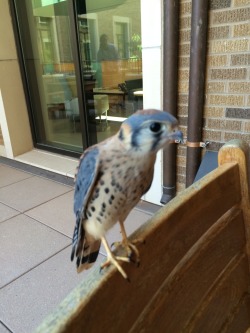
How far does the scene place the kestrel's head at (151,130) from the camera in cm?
51

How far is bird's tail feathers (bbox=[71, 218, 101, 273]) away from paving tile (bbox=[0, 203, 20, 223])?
1645mm

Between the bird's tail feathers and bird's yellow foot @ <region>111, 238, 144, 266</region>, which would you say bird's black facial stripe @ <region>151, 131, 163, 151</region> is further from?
the bird's tail feathers

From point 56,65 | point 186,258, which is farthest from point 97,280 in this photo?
point 56,65

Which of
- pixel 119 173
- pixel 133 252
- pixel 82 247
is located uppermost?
pixel 119 173

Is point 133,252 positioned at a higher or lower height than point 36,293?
higher

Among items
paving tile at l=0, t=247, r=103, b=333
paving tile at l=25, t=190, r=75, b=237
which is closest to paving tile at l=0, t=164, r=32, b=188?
paving tile at l=25, t=190, r=75, b=237

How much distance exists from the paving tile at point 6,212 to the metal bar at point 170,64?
1.29 m

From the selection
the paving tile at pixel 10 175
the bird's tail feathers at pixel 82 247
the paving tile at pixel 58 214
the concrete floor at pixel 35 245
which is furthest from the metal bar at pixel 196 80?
the paving tile at pixel 10 175

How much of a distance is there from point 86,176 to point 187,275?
307 mm

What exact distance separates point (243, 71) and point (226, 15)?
32 cm

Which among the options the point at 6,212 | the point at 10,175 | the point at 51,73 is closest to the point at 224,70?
the point at 6,212

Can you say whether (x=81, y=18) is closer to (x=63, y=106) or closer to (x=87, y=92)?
(x=87, y=92)

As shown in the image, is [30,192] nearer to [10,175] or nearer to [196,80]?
[10,175]

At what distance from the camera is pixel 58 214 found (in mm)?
2316
